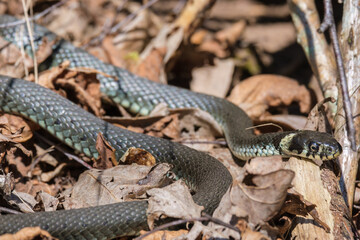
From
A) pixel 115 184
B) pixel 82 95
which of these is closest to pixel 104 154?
pixel 115 184

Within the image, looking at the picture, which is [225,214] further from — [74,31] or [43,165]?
[74,31]

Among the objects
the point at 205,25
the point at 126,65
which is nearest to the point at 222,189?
the point at 126,65

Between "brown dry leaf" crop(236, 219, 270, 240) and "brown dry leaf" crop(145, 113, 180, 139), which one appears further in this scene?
"brown dry leaf" crop(145, 113, 180, 139)

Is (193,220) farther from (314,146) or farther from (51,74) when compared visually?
(51,74)

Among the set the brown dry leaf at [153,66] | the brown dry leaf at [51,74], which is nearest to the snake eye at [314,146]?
the brown dry leaf at [153,66]

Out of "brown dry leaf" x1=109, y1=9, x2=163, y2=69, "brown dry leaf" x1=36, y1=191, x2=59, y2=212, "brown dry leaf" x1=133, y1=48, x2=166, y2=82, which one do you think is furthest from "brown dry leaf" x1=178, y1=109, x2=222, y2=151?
"brown dry leaf" x1=36, y1=191, x2=59, y2=212

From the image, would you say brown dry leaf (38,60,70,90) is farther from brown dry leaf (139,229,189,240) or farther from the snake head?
the snake head
